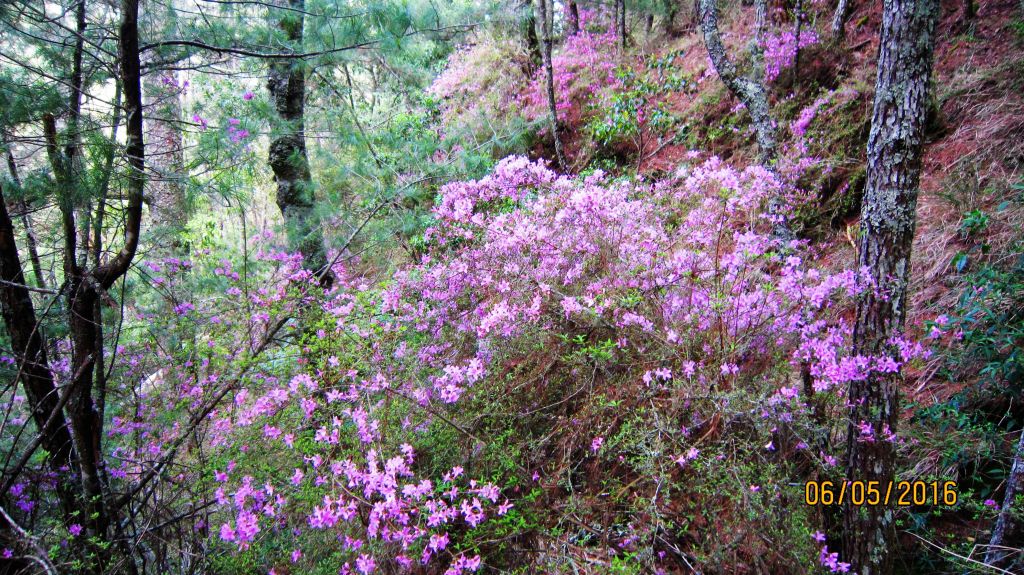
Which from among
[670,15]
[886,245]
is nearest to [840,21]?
[670,15]

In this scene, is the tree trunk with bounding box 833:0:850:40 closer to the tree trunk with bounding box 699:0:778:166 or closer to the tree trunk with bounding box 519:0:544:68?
the tree trunk with bounding box 699:0:778:166

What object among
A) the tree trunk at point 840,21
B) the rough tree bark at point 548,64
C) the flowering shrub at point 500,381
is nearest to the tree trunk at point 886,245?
the flowering shrub at point 500,381

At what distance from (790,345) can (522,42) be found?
8.76m

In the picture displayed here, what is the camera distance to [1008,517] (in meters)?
2.27

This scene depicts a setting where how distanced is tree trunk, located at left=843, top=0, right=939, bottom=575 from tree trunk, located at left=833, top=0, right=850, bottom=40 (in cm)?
441

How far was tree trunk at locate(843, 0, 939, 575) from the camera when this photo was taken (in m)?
2.26

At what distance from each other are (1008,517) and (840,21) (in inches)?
225

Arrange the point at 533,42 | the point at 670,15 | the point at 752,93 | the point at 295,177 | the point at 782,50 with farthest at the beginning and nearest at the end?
the point at 533,42
the point at 670,15
the point at 782,50
the point at 295,177
the point at 752,93

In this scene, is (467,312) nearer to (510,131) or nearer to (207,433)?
(207,433)

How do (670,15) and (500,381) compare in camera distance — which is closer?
(500,381)

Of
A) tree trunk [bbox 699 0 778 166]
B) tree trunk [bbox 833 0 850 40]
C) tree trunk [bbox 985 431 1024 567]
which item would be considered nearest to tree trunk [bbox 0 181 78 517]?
tree trunk [bbox 985 431 1024 567]

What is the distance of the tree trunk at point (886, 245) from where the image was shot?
2262 mm

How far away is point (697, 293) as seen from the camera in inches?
115

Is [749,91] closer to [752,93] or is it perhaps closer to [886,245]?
[752,93]
